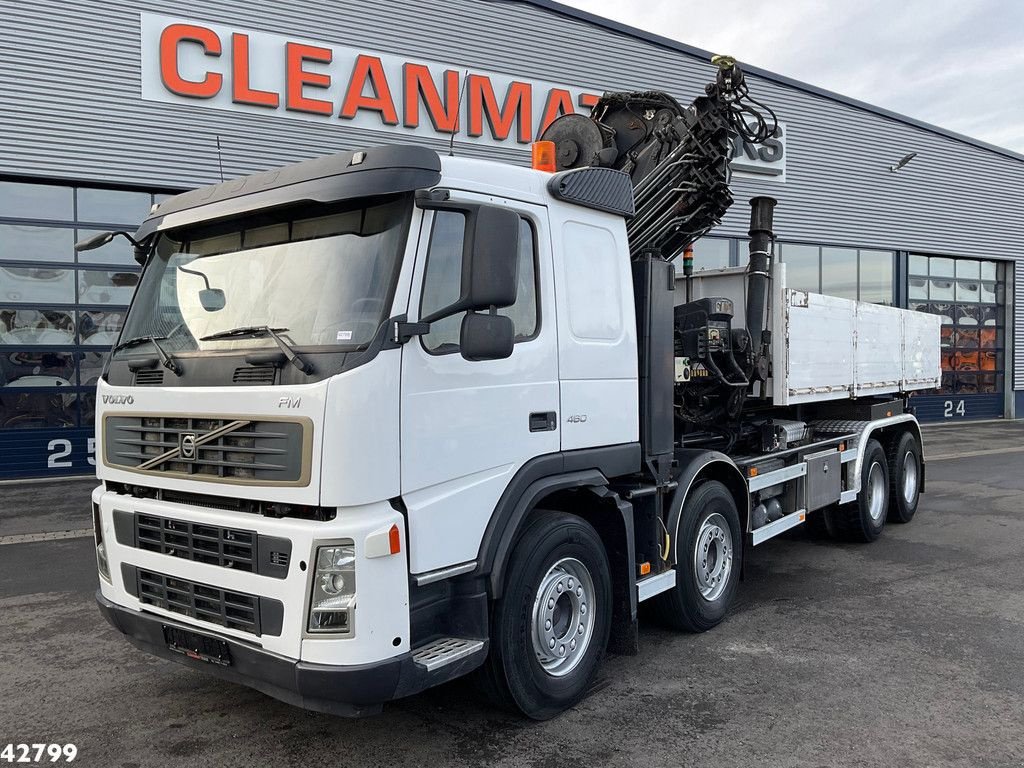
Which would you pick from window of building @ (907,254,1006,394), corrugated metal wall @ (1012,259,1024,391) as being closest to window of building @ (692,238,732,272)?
window of building @ (907,254,1006,394)

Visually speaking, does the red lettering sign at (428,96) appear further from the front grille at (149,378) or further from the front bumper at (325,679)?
the front bumper at (325,679)

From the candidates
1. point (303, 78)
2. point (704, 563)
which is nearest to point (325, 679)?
point (704, 563)

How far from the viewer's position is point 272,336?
346 cm

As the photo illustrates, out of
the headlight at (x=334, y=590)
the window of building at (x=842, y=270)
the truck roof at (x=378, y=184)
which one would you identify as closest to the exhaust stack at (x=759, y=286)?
the truck roof at (x=378, y=184)

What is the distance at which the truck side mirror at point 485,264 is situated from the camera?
3408mm

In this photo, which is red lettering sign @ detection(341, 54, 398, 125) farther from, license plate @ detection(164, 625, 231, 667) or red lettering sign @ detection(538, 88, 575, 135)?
license plate @ detection(164, 625, 231, 667)

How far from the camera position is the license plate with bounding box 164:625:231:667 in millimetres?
3461

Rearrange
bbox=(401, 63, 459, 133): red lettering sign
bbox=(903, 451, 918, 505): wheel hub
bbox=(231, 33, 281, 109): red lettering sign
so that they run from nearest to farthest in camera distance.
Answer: bbox=(903, 451, 918, 505): wheel hub
bbox=(231, 33, 281, 109): red lettering sign
bbox=(401, 63, 459, 133): red lettering sign

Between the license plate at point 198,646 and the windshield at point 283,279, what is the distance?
4.21ft

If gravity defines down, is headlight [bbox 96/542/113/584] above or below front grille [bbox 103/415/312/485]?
below

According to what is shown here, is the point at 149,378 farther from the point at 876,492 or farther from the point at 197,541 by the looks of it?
the point at 876,492

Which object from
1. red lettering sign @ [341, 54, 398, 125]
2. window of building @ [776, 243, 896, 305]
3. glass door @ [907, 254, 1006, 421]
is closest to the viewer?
red lettering sign @ [341, 54, 398, 125]

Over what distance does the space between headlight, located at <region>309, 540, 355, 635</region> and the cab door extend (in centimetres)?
29

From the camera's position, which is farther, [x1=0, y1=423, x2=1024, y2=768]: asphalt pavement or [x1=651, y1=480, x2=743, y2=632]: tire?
[x1=651, y1=480, x2=743, y2=632]: tire
